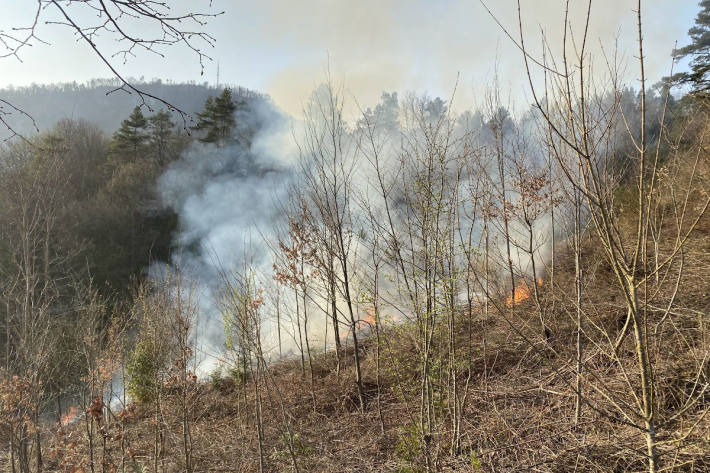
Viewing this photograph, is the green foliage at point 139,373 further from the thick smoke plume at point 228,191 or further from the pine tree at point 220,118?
the pine tree at point 220,118

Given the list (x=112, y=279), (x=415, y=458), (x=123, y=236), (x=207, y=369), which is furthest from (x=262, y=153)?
(x=415, y=458)

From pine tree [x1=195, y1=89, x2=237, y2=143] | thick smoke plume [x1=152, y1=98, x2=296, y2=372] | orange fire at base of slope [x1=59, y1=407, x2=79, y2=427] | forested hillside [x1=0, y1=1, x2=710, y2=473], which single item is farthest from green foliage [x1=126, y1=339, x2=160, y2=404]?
pine tree [x1=195, y1=89, x2=237, y2=143]

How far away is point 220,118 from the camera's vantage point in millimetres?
26219

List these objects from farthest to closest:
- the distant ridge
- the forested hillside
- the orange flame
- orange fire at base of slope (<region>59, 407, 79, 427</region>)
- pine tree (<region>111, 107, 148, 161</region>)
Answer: the distant ridge < pine tree (<region>111, 107, 148, 161</region>) < orange fire at base of slope (<region>59, 407, 79, 427</region>) < the orange flame < the forested hillside

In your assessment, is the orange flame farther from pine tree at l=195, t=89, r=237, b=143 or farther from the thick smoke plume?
pine tree at l=195, t=89, r=237, b=143

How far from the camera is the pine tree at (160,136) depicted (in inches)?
1052

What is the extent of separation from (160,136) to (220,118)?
4773 millimetres

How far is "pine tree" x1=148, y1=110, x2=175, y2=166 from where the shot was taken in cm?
2672

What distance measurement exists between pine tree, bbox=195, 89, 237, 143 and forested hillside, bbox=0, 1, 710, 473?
11338mm

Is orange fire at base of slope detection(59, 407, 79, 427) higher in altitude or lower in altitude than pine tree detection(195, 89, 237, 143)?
lower

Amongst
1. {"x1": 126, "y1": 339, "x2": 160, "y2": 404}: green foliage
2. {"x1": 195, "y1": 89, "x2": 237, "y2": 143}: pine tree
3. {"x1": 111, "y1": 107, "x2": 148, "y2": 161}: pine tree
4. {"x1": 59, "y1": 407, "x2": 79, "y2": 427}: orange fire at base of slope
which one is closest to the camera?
{"x1": 59, "y1": 407, "x2": 79, "y2": 427}: orange fire at base of slope

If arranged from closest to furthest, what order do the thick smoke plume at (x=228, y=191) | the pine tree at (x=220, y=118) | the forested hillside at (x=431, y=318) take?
the forested hillside at (x=431, y=318) < the thick smoke plume at (x=228, y=191) < the pine tree at (x=220, y=118)

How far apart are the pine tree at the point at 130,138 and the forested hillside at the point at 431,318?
9866mm

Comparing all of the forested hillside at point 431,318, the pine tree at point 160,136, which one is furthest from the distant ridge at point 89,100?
the forested hillside at point 431,318
